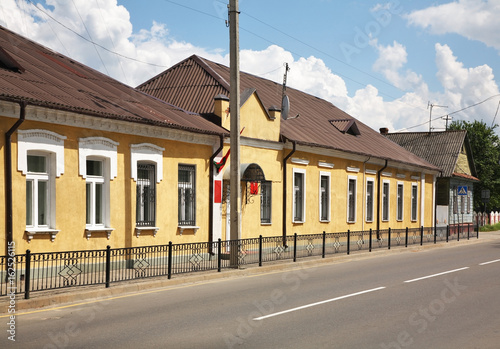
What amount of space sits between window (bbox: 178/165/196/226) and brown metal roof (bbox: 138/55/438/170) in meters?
4.25

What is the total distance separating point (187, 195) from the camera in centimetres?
2033

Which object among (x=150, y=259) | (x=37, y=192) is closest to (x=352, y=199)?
(x=150, y=259)

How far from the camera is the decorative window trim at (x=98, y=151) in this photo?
53.6 feet

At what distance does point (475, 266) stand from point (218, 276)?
339 inches

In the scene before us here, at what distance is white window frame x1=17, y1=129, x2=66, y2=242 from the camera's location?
14.7 metres

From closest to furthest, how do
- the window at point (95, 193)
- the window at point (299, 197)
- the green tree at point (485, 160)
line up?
the window at point (95, 193)
the window at point (299, 197)
the green tree at point (485, 160)

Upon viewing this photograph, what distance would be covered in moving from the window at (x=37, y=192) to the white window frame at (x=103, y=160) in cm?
102

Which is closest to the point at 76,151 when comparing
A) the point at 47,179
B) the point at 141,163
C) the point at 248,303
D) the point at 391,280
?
the point at 47,179

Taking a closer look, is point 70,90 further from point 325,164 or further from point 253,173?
point 325,164

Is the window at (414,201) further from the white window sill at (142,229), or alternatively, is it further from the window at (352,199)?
the white window sill at (142,229)

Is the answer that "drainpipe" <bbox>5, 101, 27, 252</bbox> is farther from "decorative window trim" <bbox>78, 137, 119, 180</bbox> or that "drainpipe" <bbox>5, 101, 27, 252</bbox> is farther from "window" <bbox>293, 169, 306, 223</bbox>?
"window" <bbox>293, 169, 306, 223</bbox>

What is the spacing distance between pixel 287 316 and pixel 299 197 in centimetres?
1626

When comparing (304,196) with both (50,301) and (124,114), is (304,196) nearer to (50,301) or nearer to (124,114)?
(124,114)

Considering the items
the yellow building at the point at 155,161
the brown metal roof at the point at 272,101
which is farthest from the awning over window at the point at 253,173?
the brown metal roof at the point at 272,101
